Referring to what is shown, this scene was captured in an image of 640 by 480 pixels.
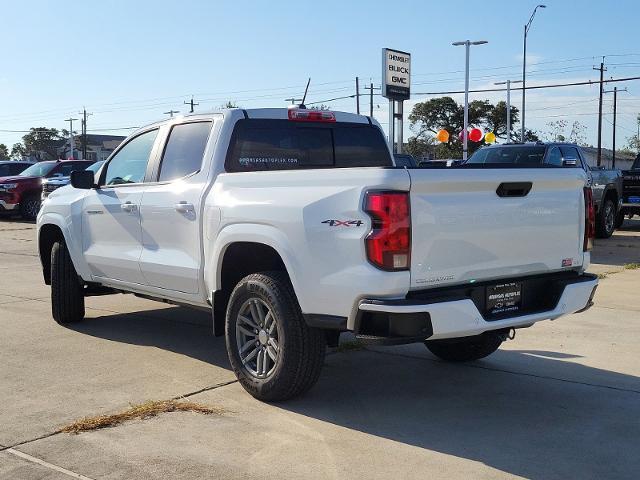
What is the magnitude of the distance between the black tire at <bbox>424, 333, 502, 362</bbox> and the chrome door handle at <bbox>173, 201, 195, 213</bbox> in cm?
211

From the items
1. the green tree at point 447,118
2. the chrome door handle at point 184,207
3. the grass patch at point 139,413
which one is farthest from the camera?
the green tree at point 447,118

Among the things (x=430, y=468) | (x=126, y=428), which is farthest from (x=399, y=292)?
(x=126, y=428)

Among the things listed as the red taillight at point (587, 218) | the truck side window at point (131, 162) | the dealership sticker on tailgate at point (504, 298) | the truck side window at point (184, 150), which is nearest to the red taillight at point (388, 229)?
the dealership sticker on tailgate at point (504, 298)

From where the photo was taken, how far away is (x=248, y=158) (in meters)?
5.78

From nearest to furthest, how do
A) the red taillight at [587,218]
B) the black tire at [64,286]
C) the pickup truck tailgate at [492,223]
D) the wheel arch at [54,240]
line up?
the pickup truck tailgate at [492,223] < the red taillight at [587,218] < the wheel arch at [54,240] < the black tire at [64,286]

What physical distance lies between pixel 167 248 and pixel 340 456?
244 cm

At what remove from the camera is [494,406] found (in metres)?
4.99

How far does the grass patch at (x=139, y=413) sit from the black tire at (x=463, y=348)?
1.96 m

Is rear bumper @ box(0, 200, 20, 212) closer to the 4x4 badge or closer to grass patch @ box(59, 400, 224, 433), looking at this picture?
grass patch @ box(59, 400, 224, 433)

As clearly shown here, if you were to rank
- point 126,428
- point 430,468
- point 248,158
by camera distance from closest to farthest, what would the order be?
point 430,468
point 126,428
point 248,158

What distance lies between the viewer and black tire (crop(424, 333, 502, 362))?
5855 mm

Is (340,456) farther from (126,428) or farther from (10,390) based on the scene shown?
(10,390)

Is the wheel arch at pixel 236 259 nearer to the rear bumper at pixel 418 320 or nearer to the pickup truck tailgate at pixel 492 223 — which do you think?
the rear bumper at pixel 418 320

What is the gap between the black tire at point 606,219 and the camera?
16719 millimetres
